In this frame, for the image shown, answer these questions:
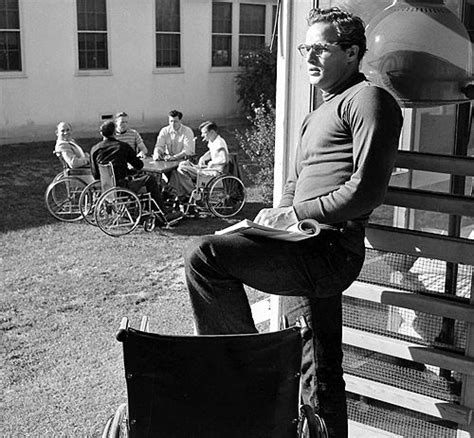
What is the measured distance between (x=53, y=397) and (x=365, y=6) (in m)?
2.93

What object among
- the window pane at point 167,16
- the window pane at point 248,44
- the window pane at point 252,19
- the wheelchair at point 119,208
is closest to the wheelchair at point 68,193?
the wheelchair at point 119,208

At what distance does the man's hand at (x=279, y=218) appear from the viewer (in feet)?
8.59

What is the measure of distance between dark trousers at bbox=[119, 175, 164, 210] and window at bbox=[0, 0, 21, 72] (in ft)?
23.7

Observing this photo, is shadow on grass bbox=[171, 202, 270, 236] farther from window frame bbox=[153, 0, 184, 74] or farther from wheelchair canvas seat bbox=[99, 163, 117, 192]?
window frame bbox=[153, 0, 184, 74]

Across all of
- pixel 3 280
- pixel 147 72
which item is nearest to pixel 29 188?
pixel 3 280

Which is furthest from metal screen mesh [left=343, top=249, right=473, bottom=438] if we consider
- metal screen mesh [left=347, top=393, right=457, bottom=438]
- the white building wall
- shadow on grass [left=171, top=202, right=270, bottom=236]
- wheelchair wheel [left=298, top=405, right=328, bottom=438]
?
the white building wall

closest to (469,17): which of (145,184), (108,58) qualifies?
(145,184)

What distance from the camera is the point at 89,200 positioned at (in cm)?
983

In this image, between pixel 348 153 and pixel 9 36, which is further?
pixel 9 36

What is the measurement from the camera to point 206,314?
8.55ft

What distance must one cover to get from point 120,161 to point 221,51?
10152mm

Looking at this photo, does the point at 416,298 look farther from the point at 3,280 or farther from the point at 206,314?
the point at 3,280

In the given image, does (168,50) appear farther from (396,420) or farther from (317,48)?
(317,48)

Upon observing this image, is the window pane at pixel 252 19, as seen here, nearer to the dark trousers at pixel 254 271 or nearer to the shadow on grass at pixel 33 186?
the shadow on grass at pixel 33 186
